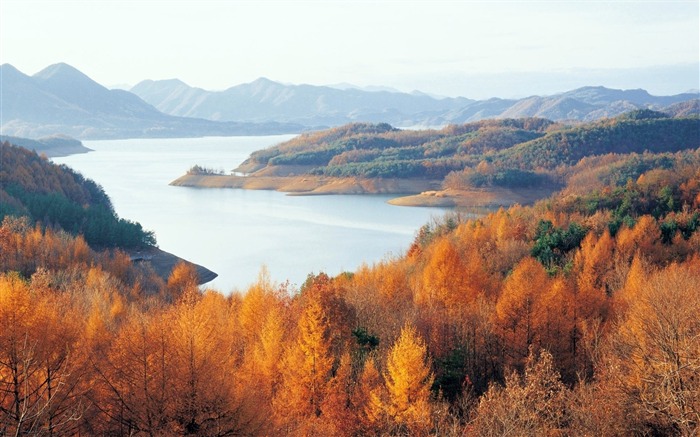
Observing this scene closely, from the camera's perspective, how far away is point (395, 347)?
989cm

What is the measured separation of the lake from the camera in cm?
2783

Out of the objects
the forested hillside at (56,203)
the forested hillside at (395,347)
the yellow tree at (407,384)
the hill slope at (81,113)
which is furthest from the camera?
the hill slope at (81,113)

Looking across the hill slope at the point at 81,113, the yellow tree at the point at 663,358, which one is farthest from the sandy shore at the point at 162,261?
the hill slope at the point at 81,113

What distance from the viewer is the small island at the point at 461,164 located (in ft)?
162

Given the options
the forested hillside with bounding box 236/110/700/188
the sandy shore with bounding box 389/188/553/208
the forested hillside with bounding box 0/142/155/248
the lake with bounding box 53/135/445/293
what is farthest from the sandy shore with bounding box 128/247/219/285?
the forested hillside with bounding box 236/110/700/188

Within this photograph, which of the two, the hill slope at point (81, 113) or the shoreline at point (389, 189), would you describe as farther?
the hill slope at point (81, 113)

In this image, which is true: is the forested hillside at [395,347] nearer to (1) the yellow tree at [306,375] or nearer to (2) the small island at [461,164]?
(1) the yellow tree at [306,375]

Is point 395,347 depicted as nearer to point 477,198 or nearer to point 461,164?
point 477,198

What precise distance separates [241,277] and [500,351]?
48.8 feet

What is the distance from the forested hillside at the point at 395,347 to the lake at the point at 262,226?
633cm

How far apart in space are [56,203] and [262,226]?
10.9m

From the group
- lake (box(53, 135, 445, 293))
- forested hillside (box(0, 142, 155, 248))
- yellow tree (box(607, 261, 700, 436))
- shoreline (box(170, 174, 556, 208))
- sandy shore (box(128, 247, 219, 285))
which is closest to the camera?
yellow tree (box(607, 261, 700, 436))

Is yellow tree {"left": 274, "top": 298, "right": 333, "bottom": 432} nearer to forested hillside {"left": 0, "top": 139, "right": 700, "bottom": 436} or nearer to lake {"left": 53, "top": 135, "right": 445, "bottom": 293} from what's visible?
forested hillside {"left": 0, "top": 139, "right": 700, "bottom": 436}

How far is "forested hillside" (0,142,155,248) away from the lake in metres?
2.79
